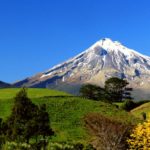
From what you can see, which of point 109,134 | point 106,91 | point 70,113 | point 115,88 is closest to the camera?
point 109,134

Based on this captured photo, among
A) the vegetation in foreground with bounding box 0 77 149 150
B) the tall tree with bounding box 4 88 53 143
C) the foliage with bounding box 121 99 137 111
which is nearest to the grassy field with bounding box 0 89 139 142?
the vegetation in foreground with bounding box 0 77 149 150

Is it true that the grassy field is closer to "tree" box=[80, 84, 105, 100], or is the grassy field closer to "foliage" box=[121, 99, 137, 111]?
"foliage" box=[121, 99, 137, 111]

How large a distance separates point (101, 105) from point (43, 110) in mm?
40332

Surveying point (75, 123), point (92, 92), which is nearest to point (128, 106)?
point (92, 92)

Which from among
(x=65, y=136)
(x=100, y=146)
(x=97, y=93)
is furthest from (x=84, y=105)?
(x=97, y=93)

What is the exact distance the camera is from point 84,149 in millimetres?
62094

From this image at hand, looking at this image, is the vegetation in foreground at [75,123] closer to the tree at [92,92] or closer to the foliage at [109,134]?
the foliage at [109,134]

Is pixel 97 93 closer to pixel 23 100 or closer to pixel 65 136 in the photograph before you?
pixel 65 136

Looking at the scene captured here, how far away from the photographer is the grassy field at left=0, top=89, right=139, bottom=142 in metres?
78.0

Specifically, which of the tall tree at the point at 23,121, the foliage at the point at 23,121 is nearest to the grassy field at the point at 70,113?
the foliage at the point at 23,121

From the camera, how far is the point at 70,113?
92.6m

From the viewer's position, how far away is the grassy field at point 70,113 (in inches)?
3071

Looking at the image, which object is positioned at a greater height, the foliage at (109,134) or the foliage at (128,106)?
the foliage at (128,106)

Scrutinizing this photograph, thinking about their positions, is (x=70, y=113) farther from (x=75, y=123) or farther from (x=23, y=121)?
(x=23, y=121)
